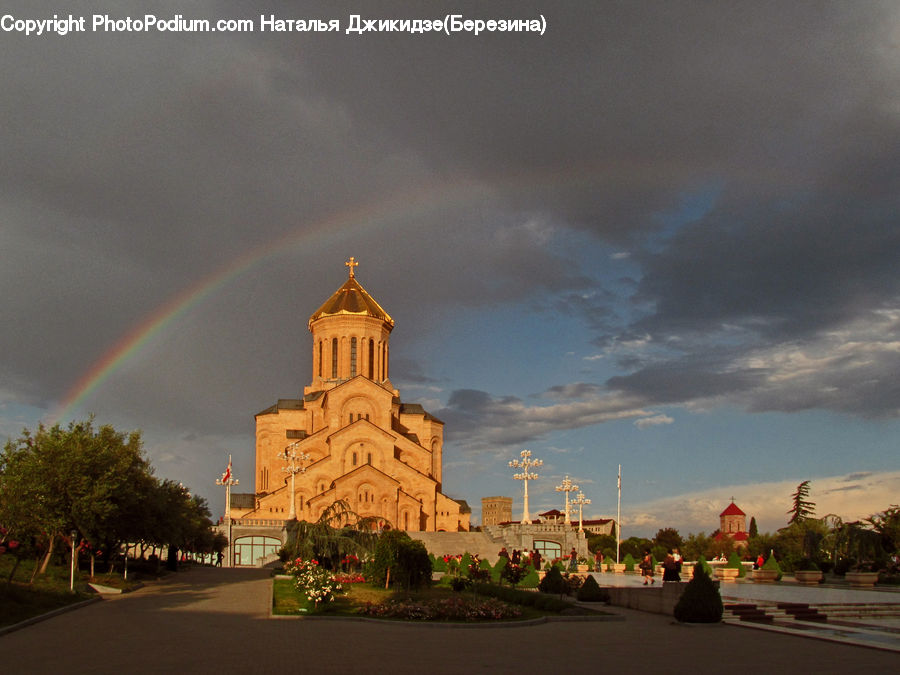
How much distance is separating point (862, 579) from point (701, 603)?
16.6m

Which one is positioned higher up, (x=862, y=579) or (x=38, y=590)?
(x=38, y=590)

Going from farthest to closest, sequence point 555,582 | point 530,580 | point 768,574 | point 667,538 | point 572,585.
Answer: point 667,538 < point 768,574 < point 530,580 < point 572,585 < point 555,582

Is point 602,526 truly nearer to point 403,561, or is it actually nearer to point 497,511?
point 497,511

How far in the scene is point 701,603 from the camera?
841 inches

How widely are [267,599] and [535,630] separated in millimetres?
10969

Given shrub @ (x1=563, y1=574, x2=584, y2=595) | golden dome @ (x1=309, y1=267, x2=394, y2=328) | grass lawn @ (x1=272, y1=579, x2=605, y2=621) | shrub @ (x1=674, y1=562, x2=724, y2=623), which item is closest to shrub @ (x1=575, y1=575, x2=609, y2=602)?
shrub @ (x1=563, y1=574, x2=584, y2=595)

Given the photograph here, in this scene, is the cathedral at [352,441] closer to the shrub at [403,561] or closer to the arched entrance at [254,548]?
the arched entrance at [254,548]

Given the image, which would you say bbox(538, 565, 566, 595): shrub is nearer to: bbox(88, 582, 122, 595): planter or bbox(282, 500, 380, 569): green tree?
bbox(282, 500, 380, 569): green tree

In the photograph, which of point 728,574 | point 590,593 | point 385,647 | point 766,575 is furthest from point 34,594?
point 728,574

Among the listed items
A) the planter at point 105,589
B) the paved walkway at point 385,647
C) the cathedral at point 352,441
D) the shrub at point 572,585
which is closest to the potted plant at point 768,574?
the shrub at point 572,585

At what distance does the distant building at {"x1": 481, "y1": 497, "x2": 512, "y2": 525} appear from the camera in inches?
5133

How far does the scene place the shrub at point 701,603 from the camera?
2134 centimetres

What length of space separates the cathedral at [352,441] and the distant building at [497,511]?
55.7 meters

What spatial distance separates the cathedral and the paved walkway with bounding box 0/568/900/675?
39.5 metres
